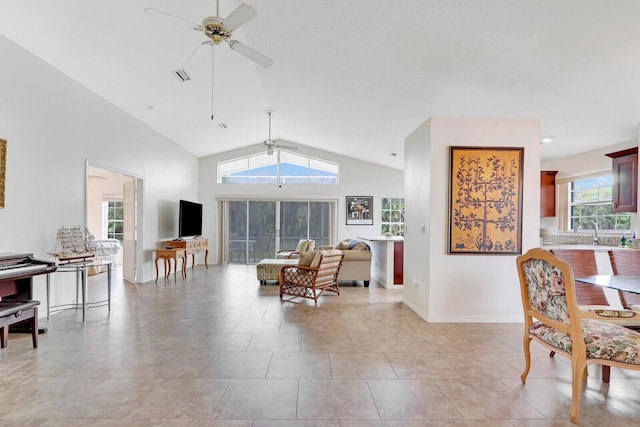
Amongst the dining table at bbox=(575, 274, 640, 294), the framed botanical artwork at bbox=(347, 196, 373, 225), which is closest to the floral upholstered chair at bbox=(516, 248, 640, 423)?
the dining table at bbox=(575, 274, 640, 294)

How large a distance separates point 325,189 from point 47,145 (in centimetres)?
658

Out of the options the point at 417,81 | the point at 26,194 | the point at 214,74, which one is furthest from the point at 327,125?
the point at 26,194

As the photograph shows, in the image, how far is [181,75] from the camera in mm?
4836

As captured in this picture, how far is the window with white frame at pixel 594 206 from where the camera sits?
5.12m

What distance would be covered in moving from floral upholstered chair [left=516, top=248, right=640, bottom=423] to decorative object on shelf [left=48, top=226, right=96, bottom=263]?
4.67 metres

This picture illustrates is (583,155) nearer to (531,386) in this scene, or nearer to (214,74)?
(531,386)

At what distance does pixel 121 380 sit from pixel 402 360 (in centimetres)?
216

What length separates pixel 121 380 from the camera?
8.43 ft

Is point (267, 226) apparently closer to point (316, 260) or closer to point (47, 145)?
point (316, 260)

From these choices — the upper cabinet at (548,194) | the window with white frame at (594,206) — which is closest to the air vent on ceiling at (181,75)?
the upper cabinet at (548,194)

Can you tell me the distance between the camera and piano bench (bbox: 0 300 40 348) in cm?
307

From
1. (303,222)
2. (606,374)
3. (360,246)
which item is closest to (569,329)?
(606,374)

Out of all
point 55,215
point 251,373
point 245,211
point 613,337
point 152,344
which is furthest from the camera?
point 245,211

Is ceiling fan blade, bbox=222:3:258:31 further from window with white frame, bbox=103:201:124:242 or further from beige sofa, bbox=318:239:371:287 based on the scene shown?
window with white frame, bbox=103:201:124:242
